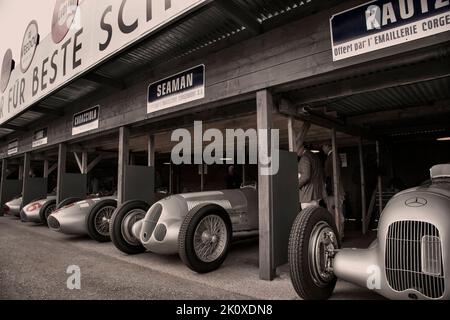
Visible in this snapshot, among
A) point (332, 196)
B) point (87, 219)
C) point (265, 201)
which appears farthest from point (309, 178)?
point (87, 219)

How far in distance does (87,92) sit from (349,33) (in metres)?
5.91

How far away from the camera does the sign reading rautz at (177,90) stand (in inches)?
171

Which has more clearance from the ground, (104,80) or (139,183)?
(104,80)

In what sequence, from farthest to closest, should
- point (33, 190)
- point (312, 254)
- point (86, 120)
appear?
point (33, 190)
point (86, 120)
point (312, 254)

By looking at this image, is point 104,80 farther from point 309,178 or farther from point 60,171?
point 309,178

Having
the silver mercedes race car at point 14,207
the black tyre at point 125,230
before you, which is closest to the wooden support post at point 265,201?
the black tyre at point 125,230

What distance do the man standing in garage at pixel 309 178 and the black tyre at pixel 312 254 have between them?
205cm

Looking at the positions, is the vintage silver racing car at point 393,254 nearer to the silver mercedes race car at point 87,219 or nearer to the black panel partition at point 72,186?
the silver mercedes race car at point 87,219

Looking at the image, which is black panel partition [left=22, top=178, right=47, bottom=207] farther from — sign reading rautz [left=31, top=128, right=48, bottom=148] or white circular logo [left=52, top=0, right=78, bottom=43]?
white circular logo [left=52, top=0, right=78, bottom=43]

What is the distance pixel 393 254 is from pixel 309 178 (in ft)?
8.99

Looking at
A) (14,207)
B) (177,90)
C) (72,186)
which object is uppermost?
(177,90)

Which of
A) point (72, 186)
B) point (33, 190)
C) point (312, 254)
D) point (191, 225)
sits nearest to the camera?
point (312, 254)

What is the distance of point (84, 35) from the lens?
492 cm
